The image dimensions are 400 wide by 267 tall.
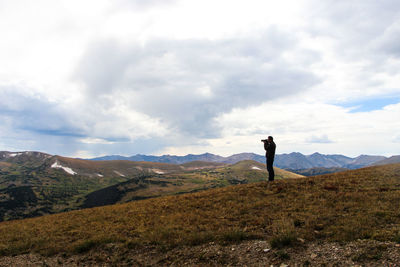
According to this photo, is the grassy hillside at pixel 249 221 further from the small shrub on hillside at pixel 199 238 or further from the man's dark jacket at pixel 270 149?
the man's dark jacket at pixel 270 149

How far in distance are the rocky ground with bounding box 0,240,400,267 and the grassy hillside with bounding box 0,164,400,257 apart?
52 centimetres

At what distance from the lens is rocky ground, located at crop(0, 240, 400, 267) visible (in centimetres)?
870

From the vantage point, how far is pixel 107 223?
18078 mm

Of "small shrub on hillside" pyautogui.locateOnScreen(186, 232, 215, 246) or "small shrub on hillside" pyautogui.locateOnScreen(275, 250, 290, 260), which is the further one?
"small shrub on hillside" pyautogui.locateOnScreen(186, 232, 215, 246)

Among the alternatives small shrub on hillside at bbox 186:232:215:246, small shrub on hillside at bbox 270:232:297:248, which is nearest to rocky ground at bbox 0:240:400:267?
small shrub on hillside at bbox 270:232:297:248

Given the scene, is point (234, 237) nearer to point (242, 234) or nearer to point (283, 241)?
point (242, 234)

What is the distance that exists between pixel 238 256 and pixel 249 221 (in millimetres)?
4507

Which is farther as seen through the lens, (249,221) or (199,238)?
(249,221)

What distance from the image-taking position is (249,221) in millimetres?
14461

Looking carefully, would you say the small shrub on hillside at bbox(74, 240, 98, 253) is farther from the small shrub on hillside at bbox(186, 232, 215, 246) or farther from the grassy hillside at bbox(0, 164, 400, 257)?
the small shrub on hillside at bbox(186, 232, 215, 246)

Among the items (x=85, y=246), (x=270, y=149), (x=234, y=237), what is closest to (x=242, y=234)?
(x=234, y=237)

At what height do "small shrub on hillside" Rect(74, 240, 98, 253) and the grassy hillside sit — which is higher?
the grassy hillside

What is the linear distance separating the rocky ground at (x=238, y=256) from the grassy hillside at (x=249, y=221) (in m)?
0.52

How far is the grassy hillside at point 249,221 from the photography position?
11.6 meters
